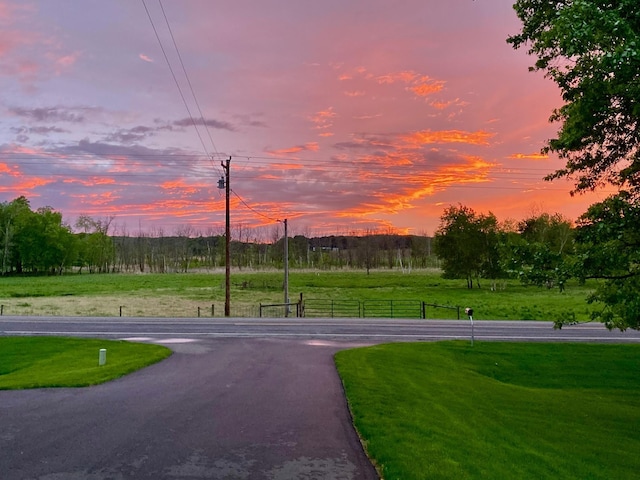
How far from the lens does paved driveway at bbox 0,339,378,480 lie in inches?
292

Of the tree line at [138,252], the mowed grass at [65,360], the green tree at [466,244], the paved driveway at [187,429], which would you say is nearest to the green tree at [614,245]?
the paved driveway at [187,429]

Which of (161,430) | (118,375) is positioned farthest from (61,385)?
(161,430)

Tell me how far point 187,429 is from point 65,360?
11372 millimetres

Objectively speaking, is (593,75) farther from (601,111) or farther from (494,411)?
(494,411)

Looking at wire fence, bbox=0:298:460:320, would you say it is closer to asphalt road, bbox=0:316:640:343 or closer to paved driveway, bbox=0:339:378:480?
asphalt road, bbox=0:316:640:343

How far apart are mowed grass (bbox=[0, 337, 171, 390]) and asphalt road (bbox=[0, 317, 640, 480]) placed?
70cm

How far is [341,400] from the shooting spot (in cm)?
1195

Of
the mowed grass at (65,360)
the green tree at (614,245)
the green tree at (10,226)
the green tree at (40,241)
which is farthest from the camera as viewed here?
the green tree at (40,241)

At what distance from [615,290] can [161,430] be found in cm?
1099

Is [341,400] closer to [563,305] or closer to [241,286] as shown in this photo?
[563,305]

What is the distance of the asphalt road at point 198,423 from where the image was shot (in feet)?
24.5

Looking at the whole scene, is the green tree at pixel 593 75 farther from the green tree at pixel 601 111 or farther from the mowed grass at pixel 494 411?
the mowed grass at pixel 494 411

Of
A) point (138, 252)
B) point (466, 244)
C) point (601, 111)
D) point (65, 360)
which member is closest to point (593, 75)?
point (601, 111)

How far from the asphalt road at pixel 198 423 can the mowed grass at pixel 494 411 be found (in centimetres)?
86
